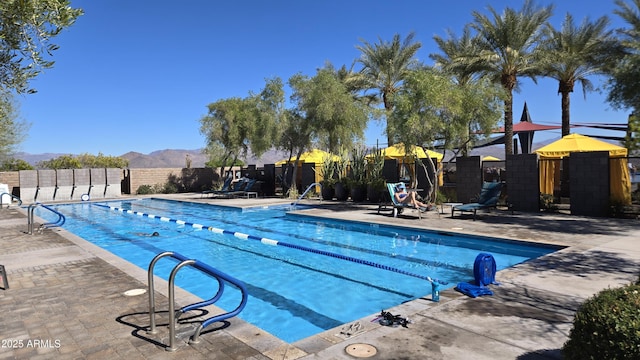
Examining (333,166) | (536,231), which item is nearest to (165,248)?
(536,231)

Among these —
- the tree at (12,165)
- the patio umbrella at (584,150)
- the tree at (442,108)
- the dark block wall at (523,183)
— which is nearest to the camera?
the patio umbrella at (584,150)

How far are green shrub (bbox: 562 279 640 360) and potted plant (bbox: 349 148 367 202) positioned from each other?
50.4ft

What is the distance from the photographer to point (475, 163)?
49.9ft

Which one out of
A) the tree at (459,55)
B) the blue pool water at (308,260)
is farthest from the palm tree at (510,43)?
the blue pool water at (308,260)

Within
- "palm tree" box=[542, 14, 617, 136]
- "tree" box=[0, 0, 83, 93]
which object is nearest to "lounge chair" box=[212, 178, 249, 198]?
"palm tree" box=[542, 14, 617, 136]

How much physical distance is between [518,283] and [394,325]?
2318 millimetres

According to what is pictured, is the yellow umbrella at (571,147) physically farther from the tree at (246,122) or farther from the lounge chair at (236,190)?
the lounge chair at (236,190)

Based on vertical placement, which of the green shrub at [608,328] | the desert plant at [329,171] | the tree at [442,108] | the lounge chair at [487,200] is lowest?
the green shrub at [608,328]

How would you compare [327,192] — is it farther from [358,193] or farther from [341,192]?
[358,193]

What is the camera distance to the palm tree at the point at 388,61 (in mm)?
24938

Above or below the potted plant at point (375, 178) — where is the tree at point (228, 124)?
above

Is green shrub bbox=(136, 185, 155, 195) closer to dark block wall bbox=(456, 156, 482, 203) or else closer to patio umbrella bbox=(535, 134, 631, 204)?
dark block wall bbox=(456, 156, 482, 203)

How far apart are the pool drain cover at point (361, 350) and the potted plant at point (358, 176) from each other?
47.3 feet

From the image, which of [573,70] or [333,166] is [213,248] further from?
[573,70]
